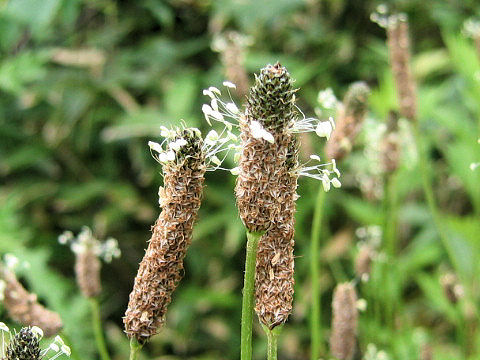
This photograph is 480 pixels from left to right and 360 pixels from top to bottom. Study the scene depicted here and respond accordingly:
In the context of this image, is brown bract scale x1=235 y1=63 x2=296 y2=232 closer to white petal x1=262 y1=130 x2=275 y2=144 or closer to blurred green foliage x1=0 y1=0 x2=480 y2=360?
white petal x1=262 y1=130 x2=275 y2=144

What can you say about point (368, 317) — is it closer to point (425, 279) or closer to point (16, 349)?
point (425, 279)

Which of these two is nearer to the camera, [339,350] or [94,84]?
[339,350]

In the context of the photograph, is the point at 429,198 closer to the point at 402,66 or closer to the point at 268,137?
the point at 402,66

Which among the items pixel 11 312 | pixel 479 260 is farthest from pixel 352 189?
pixel 11 312

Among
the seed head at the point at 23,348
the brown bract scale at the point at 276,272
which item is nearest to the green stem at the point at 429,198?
the brown bract scale at the point at 276,272

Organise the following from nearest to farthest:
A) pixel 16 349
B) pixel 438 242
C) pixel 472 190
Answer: pixel 16 349
pixel 472 190
pixel 438 242

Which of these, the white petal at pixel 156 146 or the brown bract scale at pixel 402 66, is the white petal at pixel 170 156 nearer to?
the white petal at pixel 156 146
